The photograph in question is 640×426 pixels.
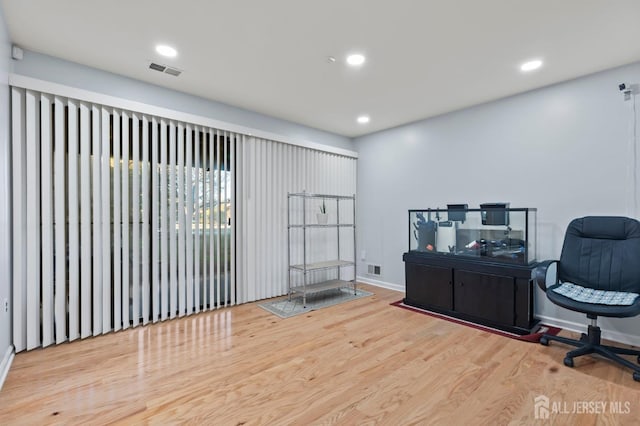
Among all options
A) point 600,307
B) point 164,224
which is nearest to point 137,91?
point 164,224

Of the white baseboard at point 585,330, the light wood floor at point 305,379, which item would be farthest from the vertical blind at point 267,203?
the white baseboard at point 585,330


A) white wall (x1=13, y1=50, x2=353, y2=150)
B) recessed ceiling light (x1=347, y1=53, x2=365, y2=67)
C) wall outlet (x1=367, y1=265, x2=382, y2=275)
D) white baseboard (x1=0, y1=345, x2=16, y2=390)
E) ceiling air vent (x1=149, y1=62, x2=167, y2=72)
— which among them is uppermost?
ceiling air vent (x1=149, y1=62, x2=167, y2=72)

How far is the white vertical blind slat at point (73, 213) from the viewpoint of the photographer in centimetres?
273

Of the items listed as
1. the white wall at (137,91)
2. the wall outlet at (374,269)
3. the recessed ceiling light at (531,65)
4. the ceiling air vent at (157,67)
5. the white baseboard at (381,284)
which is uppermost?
the ceiling air vent at (157,67)

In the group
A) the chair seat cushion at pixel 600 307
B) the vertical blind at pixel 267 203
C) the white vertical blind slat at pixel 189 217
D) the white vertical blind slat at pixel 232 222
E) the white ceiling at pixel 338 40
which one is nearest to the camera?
the white ceiling at pixel 338 40

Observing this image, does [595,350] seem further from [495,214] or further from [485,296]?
[495,214]

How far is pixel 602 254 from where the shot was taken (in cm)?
269

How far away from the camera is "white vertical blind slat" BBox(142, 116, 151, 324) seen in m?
3.12

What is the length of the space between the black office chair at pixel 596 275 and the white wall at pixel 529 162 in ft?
1.01

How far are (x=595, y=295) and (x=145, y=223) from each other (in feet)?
13.5

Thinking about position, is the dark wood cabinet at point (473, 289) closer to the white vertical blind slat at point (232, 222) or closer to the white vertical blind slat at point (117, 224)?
the white vertical blind slat at point (232, 222)

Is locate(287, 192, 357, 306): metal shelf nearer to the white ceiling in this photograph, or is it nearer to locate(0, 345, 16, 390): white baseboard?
the white ceiling

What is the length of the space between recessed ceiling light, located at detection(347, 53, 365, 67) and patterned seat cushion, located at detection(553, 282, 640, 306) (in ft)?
8.60

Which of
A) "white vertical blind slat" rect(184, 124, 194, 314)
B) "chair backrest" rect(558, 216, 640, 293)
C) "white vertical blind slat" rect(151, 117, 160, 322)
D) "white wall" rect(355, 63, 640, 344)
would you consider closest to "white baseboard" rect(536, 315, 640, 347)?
"white wall" rect(355, 63, 640, 344)
